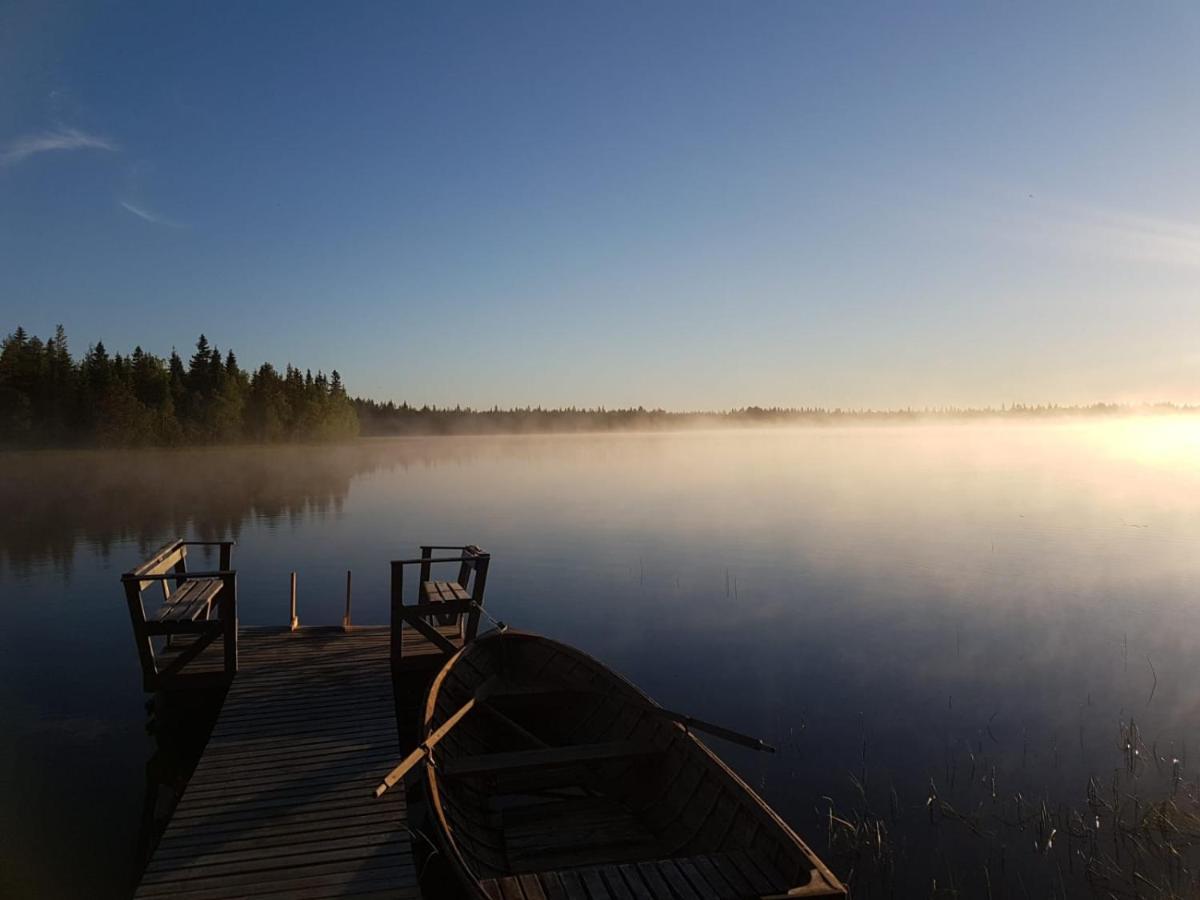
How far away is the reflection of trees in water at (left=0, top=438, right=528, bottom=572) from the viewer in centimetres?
3259

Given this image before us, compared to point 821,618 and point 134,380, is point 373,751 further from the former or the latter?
point 134,380

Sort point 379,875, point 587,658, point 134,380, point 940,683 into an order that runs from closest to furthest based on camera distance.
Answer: point 379,875 → point 587,658 → point 940,683 → point 134,380

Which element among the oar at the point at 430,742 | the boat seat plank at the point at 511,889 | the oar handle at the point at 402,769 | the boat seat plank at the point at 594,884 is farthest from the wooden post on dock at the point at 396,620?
the boat seat plank at the point at 594,884

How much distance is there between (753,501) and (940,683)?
30.6 metres

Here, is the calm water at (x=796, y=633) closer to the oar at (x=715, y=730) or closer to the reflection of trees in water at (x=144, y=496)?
the reflection of trees in water at (x=144, y=496)

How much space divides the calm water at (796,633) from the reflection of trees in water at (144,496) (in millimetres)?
385

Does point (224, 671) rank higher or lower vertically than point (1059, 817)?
higher

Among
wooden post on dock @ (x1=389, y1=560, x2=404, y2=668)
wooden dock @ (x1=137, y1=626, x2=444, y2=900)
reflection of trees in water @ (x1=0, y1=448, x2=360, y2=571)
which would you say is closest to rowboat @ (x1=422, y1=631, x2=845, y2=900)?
wooden dock @ (x1=137, y1=626, x2=444, y2=900)

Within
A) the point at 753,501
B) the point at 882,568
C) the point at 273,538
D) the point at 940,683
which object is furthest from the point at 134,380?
the point at 940,683

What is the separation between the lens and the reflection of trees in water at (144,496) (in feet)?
107

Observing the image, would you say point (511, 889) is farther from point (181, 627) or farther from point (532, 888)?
point (181, 627)

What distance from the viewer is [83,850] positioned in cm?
888

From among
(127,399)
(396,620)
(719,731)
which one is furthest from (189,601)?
(127,399)

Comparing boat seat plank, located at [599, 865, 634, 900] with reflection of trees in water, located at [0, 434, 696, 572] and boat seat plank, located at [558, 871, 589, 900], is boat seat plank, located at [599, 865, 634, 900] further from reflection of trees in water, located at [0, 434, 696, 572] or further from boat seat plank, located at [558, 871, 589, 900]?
reflection of trees in water, located at [0, 434, 696, 572]
